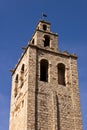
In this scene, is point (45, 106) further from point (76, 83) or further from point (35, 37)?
point (35, 37)

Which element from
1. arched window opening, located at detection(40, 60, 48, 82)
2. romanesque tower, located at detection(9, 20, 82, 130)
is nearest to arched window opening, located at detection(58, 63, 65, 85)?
romanesque tower, located at detection(9, 20, 82, 130)

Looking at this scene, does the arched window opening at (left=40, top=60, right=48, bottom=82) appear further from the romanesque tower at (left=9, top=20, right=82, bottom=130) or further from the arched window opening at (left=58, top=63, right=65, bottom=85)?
the arched window opening at (left=58, top=63, right=65, bottom=85)

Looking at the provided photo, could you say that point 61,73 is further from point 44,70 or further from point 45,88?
point 45,88

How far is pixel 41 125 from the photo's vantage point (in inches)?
973

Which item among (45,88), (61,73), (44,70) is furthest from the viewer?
(44,70)

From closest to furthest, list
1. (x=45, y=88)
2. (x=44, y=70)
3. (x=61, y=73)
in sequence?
1. (x=45, y=88)
2. (x=61, y=73)
3. (x=44, y=70)

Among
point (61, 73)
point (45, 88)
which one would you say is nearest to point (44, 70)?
point (61, 73)

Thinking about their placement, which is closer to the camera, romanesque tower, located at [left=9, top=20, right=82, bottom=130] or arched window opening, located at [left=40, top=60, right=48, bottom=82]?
romanesque tower, located at [left=9, top=20, right=82, bottom=130]

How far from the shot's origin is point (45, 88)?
1053 inches

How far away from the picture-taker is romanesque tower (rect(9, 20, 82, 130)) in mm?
25281

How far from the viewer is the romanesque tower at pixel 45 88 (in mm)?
25281

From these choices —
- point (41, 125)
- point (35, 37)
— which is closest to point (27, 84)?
point (41, 125)

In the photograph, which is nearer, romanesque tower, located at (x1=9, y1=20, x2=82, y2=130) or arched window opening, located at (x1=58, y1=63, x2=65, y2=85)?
romanesque tower, located at (x1=9, y1=20, x2=82, y2=130)

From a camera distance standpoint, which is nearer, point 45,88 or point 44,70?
point 45,88
